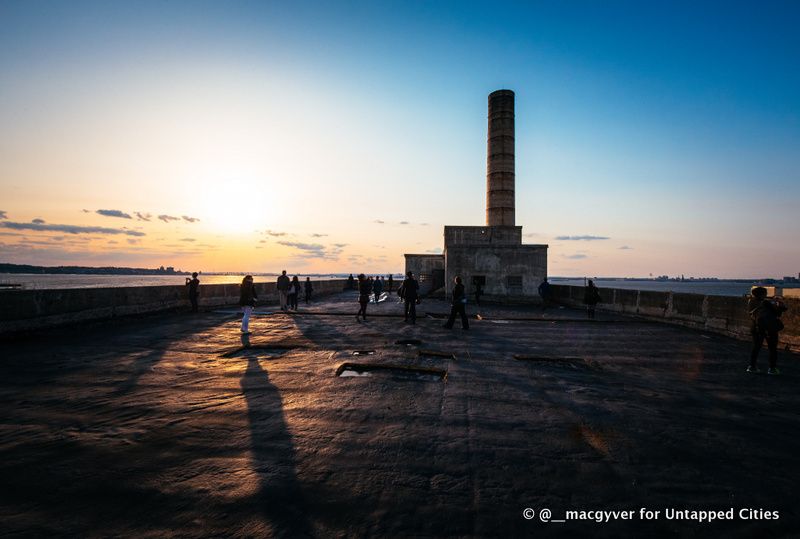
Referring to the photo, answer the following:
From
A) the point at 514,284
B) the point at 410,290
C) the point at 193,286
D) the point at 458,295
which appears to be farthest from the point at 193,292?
the point at 514,284

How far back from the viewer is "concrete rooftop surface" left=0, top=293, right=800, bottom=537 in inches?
105

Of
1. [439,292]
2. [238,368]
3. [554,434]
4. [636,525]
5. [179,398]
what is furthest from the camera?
[439,292]

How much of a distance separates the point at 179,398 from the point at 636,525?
214 inches

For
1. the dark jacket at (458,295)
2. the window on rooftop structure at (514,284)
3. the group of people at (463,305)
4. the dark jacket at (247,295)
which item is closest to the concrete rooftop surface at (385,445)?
the group of people at (463,305)

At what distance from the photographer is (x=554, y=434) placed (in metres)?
4.13

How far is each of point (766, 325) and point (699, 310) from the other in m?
6.52

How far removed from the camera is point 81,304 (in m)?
11.8

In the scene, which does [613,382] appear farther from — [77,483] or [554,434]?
[77,483]

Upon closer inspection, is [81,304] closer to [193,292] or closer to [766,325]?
[193,292]

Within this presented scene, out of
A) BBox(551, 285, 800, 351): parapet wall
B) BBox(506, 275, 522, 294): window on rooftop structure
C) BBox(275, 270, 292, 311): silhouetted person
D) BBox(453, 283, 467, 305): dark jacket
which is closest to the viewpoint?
BBox(551, 285, 800, 351): parapet wall

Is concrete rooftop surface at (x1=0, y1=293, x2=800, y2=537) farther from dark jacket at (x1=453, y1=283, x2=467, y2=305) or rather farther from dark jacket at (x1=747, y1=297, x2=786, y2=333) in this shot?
dark jacket at (x1=453, y1=283, x2=467, y2=305)

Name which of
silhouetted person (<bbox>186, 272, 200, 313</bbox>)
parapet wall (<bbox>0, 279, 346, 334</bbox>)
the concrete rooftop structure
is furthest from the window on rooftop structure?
silhouetted person (<bbox>186, 272, 200, 313</bbox>)

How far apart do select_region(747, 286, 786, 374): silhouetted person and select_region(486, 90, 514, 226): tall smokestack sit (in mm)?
23453

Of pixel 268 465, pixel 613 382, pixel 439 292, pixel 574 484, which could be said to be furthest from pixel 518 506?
pixel 439 292
